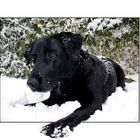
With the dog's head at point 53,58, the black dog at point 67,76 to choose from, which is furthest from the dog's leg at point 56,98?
the dog's head at point 53,58

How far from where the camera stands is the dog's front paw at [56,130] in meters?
4.37

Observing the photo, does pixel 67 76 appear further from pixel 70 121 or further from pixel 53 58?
pixel 70 121

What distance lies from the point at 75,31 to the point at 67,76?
18.9 inches

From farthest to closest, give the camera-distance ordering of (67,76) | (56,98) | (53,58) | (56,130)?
(56,98) → (67,76) → (53,58) → (56,130)

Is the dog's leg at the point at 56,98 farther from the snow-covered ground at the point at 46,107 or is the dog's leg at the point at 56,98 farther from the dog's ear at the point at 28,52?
the dog's ear at the point at 28,52

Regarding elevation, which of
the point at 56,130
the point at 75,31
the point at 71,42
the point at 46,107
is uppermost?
the point at 75,31

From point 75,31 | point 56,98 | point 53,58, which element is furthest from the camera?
point 75,31

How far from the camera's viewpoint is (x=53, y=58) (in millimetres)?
4695

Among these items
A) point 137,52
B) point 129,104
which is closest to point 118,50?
point 137,52

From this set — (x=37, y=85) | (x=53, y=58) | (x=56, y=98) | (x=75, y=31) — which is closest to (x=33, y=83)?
(x=37, y=85)

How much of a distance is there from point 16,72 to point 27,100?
314 millimetres

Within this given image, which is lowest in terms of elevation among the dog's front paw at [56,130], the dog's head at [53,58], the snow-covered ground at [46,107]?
the dog's front paw at [56,130]

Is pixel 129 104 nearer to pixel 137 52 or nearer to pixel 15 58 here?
pixel 137 52

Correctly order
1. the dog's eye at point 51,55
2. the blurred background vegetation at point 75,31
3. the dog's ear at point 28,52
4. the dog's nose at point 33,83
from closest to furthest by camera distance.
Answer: the dog's nose at point 33,83, the dog's eye at point 51,55, the dog's ear at point 28,52, the blurred background vegetation at point 75,31
